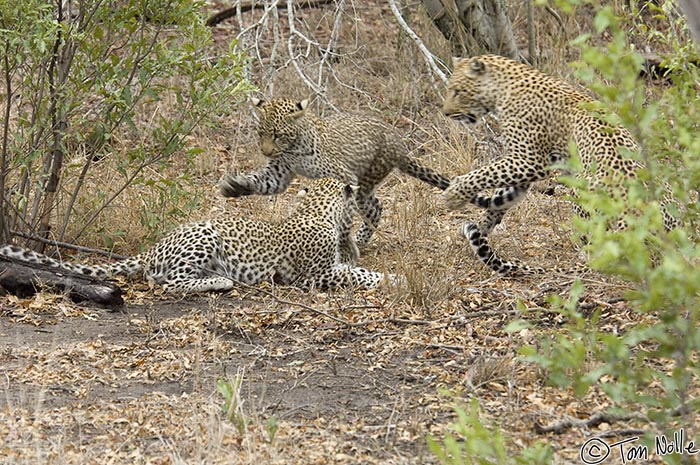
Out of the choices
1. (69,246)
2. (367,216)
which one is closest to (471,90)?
(367,216)

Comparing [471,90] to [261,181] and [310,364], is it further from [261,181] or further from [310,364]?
[310,364]

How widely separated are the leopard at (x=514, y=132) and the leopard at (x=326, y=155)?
660 millimetres

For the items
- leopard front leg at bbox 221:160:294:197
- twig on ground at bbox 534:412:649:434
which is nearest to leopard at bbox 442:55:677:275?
leopard front leg at bbox 221:160:294:197

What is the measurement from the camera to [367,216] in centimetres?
895

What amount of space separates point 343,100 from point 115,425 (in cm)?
697

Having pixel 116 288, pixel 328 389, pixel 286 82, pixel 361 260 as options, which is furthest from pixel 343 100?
pixel 328 389

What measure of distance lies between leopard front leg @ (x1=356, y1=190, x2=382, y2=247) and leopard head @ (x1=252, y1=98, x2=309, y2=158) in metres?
0.69

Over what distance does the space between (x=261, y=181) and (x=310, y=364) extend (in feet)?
9.14

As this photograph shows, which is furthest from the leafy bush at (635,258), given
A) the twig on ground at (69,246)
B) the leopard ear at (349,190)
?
the twig on ground at (69,246)

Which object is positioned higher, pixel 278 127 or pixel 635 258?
pixel 635 258

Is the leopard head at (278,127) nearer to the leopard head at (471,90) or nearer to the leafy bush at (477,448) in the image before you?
the leopard head at (471,90)

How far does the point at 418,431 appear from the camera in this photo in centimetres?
509

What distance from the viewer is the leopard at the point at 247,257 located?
25.3ft

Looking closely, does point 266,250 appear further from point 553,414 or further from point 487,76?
point 553,414
